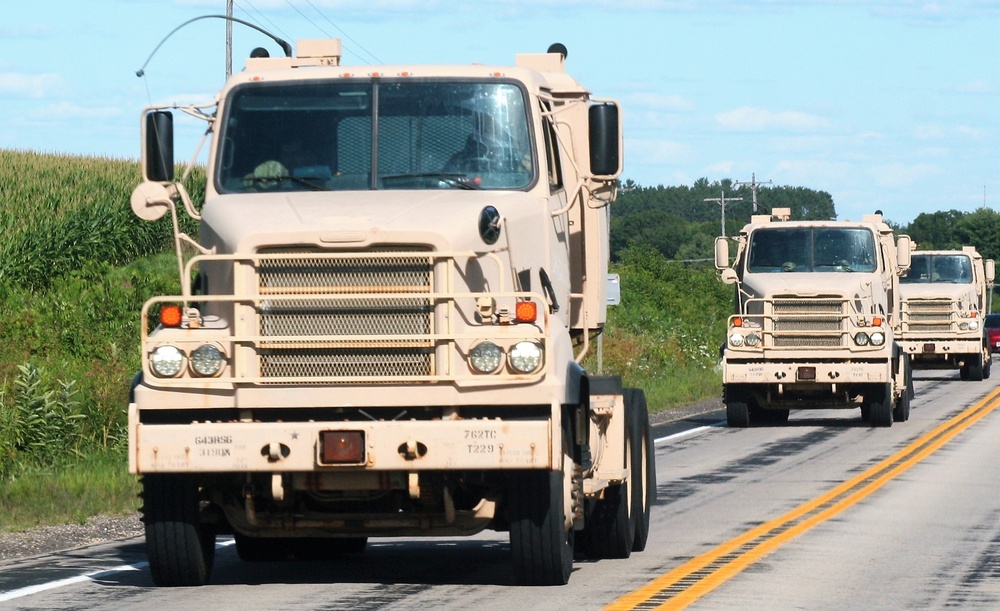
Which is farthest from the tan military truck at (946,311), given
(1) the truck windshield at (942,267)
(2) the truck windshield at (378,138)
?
(2) the truck windshield at (378,138)

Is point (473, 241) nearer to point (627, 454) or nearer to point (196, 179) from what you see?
point (627, 454)

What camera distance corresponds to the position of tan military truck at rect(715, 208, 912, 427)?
83.3 ft

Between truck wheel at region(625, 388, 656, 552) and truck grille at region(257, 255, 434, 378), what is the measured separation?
261cm

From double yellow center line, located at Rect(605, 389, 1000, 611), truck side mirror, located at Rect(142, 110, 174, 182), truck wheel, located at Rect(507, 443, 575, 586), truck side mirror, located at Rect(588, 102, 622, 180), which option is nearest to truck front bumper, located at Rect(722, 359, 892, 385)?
double yellow center line, located at Rect(605, 389, 1000, 611)

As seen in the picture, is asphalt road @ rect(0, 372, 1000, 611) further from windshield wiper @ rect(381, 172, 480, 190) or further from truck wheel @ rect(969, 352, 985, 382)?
truck wheel @ rect(969, 352, 985, 382)

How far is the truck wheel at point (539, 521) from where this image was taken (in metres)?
9.51

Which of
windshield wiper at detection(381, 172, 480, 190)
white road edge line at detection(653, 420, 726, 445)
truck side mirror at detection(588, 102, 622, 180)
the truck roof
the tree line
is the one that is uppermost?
the tree line

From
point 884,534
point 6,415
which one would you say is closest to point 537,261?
point 884,534

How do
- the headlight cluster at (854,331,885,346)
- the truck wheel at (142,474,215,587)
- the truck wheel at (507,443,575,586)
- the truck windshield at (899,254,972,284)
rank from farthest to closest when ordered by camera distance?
1. the truck windshield at (899,254,972,284)
2. the headlight cluster at (854,331,885,346)
3. the truck wheel at (142,474,215,587)
4. the truck wheel at (507,443,575,586)

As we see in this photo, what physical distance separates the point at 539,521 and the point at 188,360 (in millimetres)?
2036

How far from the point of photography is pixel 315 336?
9320mm

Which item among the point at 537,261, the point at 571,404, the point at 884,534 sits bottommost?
Answer: the point at 884,534

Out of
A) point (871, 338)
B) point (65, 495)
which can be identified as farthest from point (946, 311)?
point (65, 495)

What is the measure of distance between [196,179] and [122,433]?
16334 millimetres
